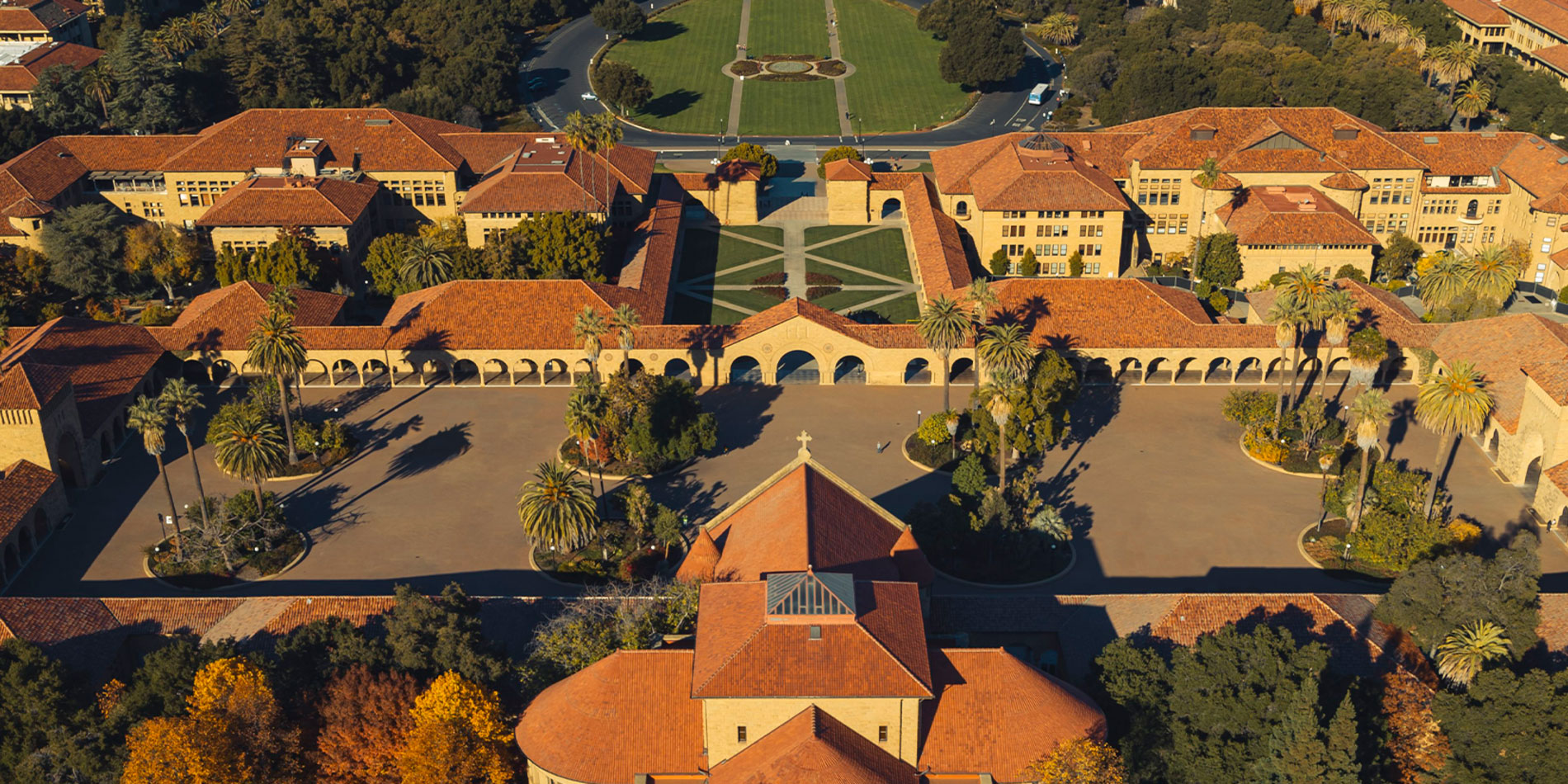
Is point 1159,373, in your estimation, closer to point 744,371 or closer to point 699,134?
point 744,371

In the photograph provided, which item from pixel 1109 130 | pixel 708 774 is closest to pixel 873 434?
pixel 708 774

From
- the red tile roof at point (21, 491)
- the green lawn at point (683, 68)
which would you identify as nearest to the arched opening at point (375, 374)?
the red tile roof at point (21, 491)

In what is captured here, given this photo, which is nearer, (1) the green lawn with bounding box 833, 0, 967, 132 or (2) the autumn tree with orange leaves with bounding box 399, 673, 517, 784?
(2) the autumn tree with orange leaves with bounding box 399, 673, 517, 784

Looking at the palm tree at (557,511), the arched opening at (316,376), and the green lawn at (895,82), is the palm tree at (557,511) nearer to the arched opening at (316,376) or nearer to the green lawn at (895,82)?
the arched opening at (316,376)

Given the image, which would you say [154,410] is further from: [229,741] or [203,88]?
[203,88]

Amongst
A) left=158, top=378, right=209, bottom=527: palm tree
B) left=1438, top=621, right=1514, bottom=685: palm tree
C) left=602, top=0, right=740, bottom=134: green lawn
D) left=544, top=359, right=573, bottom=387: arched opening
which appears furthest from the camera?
left=602, top=0, right=740, bottom=134: green lawn

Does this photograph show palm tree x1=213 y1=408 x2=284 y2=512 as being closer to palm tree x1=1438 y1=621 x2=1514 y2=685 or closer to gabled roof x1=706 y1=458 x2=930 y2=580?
gabled roof x1=706 y1=458 x2=930 y2=580

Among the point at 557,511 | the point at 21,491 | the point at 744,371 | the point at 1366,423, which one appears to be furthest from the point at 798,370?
the point at 21,491

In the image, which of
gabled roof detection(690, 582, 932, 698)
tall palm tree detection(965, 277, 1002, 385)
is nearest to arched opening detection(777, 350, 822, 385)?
tall palm tree detection(965, 277, 1002, 385)
